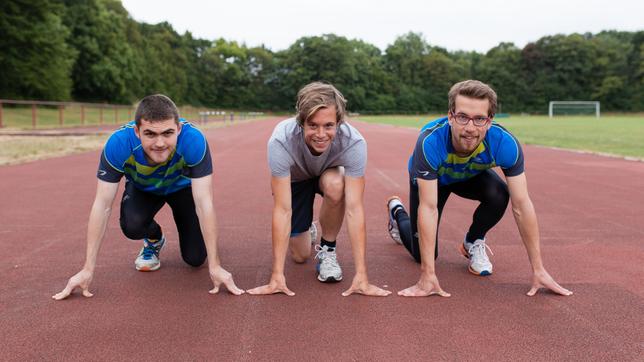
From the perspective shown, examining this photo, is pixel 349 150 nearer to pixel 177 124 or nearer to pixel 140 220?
pixel 177 124

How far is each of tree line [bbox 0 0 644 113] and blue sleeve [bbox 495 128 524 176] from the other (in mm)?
58402

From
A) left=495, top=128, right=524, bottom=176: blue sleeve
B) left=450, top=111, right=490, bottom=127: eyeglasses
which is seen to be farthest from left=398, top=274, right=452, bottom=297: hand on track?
left=450, top=111, right=490, bottom=127: eyeglasses

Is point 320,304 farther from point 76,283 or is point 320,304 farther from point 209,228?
point 76,283

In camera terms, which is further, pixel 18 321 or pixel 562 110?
pixel 562 110

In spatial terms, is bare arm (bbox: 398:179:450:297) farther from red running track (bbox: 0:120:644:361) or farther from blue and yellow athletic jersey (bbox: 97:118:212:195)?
blue and yellow athletic jersey (bbox: 97:118:212:195)

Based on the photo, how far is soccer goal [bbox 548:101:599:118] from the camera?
75125mm

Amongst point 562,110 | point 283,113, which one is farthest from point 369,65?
point 562,110

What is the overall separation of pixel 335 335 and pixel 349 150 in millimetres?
1281

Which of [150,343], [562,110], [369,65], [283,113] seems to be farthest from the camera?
[369,65]

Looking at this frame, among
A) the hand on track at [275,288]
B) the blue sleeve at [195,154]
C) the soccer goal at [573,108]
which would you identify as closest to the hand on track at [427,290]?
the hand on track at [275,288]

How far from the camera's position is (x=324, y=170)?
3785mm

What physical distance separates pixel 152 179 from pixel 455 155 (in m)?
2.17

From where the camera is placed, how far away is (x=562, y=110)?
76.7 m

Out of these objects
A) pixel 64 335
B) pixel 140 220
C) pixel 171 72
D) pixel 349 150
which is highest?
pixel 171 72
